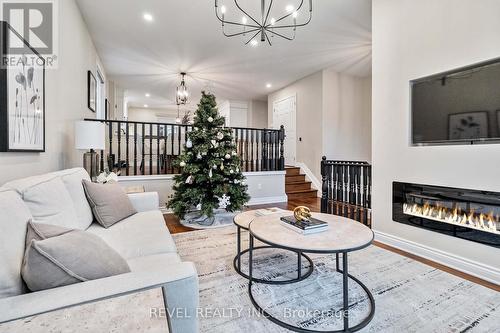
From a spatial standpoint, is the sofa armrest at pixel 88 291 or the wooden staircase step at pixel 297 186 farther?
the wooden staircase step at pixel 297 186

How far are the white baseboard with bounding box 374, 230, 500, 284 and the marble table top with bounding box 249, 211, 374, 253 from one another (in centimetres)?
118

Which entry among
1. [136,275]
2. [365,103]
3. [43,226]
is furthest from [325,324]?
[365,103]

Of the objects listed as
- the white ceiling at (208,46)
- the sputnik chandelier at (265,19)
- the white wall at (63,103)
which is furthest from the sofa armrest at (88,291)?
the white ceiling at (208,46)

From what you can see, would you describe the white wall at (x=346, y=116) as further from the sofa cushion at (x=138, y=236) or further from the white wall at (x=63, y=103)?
the white wall at (x=63, y=103)

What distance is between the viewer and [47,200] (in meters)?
1.37

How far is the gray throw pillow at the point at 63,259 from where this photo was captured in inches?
35.1

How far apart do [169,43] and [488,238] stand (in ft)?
16.4

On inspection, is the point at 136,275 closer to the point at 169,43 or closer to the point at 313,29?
the point at 313,29

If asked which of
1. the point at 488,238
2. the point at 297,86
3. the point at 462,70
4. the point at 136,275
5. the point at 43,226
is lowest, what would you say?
the point at 488,238

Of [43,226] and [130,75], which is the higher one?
[130,75]

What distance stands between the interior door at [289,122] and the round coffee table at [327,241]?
16.3 ft

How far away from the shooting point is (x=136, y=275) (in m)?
0.92

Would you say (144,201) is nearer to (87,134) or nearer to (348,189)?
(87,134)

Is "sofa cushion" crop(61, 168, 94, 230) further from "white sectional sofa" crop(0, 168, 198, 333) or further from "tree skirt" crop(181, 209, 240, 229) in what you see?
"tree skirt" crop(181, 209, 240, 229)
